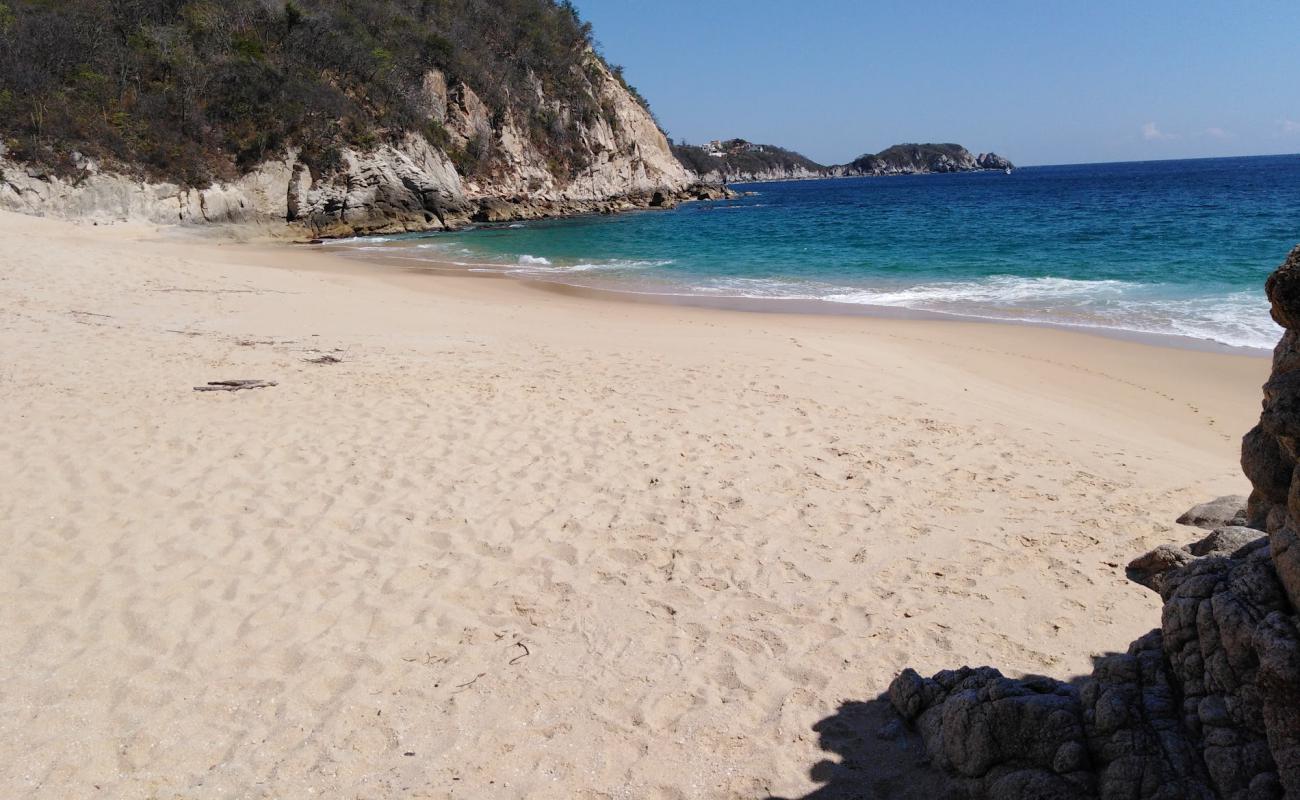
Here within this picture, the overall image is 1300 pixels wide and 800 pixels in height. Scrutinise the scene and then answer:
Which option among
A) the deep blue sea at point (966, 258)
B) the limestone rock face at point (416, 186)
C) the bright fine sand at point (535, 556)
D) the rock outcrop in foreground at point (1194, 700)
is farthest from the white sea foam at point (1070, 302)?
the limestone rock face at point (416, 186)

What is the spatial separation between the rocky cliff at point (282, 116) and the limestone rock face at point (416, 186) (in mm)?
81

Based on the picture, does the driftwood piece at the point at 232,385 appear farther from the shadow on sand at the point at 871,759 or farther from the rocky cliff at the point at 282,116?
the rocky cliff at the point at 282,116

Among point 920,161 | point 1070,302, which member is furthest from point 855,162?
point 1070,302

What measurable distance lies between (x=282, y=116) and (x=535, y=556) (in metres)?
35.4

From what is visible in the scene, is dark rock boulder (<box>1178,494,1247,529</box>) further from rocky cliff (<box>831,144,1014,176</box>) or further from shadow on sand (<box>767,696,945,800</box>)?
rocky cliff (<box>831,144,1014,176</box>)

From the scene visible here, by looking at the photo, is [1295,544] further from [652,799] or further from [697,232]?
[697,232]

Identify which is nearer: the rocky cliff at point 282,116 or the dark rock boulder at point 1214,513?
the dark rock boulder at point 1214,513

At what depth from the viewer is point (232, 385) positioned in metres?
7.90

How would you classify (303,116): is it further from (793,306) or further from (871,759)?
(871,759)

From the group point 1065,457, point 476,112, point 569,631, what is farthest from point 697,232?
point 569,631

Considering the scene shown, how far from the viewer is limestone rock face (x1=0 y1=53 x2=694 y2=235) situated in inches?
1115

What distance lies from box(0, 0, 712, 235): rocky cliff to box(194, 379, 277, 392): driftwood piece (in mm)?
25536

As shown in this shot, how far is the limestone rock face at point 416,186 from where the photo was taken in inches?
1115

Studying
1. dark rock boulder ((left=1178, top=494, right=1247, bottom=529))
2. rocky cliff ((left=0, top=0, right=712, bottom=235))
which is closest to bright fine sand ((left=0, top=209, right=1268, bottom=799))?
dark rock boulder ((left=1178, top=494, right=1247, bottom=529))
